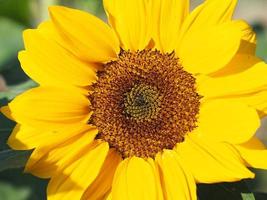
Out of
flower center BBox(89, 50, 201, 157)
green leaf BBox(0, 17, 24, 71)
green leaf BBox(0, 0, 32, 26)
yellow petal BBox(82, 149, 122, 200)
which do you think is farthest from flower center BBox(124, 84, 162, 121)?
green leaf BBox(0, 0, 32, 26)

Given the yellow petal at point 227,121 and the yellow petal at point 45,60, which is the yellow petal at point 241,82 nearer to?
the yellow petal at point 227,121

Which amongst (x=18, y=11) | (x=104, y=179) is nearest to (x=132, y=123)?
(x=104, y=179)

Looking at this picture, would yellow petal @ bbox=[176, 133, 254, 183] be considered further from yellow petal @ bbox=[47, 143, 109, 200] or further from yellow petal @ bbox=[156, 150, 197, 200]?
yellow petal @ bbox=[47, 143, 109, 200]

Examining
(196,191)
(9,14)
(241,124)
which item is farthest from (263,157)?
(9,14)

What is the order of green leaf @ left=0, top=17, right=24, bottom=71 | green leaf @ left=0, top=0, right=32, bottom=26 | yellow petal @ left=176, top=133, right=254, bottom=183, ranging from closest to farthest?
1. yellow petal @ left=176, top=133, right=254, bottom=183
2. green leaf @ left=0, top=17, right=24, bottom=71
3. green leaf @ left=0, top=0, right=32, bottom=26

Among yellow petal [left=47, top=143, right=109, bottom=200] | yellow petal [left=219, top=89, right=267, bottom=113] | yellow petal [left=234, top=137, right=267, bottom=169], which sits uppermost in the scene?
yellow petal [left=219, top=89, right=267, bottom=113]

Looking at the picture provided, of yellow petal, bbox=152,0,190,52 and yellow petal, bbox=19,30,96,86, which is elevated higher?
yellow petal, bbox=152,0,190,52

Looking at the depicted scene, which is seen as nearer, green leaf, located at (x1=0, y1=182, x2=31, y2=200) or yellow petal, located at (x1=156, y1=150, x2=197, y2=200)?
yellow petal, located at (x1=156, y1=150, x2=197, y2=200)

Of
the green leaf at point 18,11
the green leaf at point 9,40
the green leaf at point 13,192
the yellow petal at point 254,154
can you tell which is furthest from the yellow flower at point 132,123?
the green leaf at point 18,11
